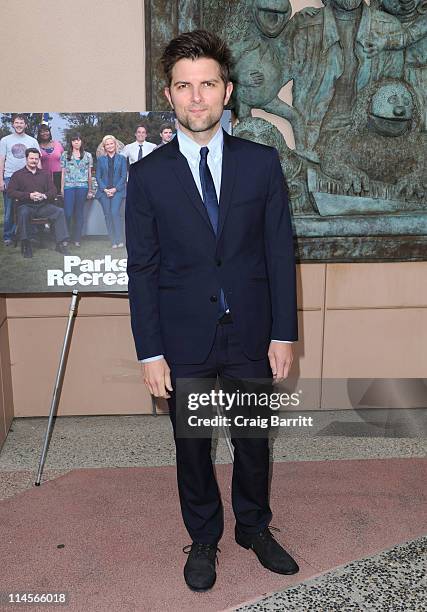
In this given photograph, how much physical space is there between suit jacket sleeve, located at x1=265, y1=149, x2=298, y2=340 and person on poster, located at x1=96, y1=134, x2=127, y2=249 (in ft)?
3.38

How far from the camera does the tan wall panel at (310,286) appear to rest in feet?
13.4

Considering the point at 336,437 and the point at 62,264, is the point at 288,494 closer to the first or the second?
the point at 336,437

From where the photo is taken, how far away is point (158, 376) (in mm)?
2477

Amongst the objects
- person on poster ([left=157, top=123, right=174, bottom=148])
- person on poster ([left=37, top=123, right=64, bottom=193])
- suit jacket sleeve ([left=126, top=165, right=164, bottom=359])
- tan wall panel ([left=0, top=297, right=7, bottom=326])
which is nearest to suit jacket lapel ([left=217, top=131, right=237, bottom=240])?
suit jacket sleeve ([left=126, top=165, right=164, bottom=359])

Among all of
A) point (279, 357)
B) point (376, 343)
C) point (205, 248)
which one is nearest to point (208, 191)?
point (205, 248)

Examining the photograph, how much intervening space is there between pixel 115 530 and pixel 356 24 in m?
2.93

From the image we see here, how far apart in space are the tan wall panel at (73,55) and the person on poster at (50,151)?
669mm

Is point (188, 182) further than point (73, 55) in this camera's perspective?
No

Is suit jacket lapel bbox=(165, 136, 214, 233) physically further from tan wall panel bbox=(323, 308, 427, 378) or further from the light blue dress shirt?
tan wall panel bbox=(323, 308, 427, 378)

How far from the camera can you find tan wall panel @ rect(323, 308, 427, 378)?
422 cm

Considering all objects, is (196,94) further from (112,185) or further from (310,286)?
(310,286)

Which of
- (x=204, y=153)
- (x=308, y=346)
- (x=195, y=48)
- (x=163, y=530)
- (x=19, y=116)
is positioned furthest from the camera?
(x=308, y=346)

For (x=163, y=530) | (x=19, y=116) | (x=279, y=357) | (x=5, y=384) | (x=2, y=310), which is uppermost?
(x=19, y=116)

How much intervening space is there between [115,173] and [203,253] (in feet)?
3.52
